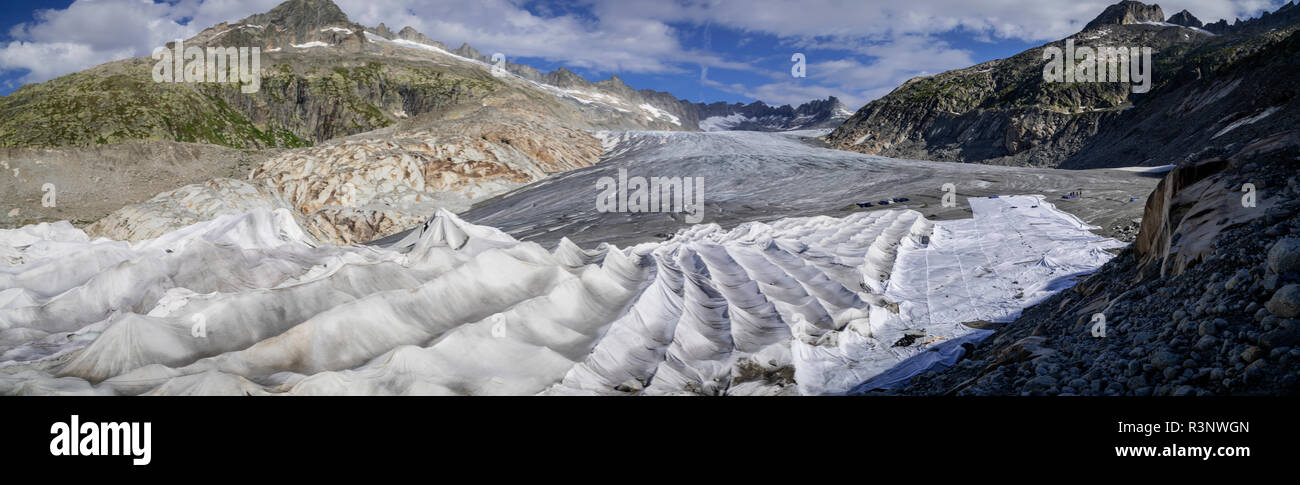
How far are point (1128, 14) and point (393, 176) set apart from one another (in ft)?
488

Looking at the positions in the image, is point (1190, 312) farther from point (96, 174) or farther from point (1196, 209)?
point (96, 174)

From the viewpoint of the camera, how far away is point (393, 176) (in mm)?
57438

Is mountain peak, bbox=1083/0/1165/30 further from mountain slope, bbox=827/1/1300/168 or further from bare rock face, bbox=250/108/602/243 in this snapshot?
bare rock face, bbox=250/108/602/243

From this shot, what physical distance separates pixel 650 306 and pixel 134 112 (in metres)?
126

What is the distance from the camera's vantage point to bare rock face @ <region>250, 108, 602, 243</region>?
48438 millimetres

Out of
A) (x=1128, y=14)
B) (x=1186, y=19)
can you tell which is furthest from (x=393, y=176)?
(x=1186, y=19)

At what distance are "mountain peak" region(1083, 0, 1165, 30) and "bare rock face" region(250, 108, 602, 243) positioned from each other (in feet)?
421

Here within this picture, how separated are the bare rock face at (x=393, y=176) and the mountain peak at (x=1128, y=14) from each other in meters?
128

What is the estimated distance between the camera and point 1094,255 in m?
17.2

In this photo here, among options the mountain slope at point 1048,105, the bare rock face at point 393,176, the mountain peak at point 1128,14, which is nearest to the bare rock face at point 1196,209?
the bare rock face at point 393,176

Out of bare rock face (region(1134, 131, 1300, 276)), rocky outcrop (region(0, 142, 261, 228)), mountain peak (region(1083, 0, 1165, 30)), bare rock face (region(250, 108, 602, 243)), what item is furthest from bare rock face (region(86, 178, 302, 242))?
mountain peak (region(1083, 0, 1165, 30))

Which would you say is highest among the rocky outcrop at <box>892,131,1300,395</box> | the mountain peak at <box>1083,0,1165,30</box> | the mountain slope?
the mountain peak at <box>1083,0,1165,30</box>
